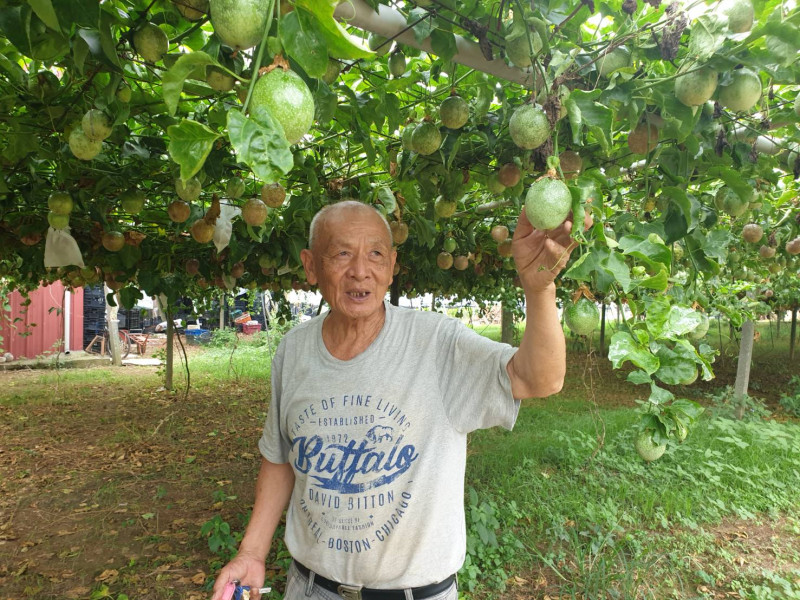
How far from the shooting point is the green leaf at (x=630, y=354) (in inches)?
40.6

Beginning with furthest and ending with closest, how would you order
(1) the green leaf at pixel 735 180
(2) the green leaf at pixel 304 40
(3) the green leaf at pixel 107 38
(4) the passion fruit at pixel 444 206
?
(4) the passion fruit at pixel 444 206 < (1) the green leaf at pixel 735 180 < (3) the green leaf at pixel 107 38 < (2) the green leaf at pixel 304 40

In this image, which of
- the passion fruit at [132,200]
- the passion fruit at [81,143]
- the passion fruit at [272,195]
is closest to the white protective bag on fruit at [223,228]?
the passion fruit at [132,200]

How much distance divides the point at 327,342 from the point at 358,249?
376mm

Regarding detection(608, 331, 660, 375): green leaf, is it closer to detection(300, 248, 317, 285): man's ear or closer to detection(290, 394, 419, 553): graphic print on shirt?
detection(290, 394, 419, 553): graphic print on shirt

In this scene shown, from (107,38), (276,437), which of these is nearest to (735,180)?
(276,437)

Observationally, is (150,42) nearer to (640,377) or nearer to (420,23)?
(420,23)

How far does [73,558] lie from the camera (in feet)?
12.7

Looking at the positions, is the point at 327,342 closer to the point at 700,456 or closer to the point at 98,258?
the point at 98,258

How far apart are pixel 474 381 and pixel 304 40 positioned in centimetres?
118

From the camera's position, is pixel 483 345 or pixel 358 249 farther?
pixel 358 249

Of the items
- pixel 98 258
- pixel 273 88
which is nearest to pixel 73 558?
pixel 98 258

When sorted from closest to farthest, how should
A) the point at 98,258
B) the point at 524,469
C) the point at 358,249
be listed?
the point at 358,249, the point at 98,258, the point at 524,469

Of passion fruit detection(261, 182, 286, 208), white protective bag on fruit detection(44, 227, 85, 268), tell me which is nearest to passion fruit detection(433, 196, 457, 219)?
passion fruit detection(261, 182, 286, 208)

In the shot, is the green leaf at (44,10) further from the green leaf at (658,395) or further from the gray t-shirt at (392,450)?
the green leaf at (658,395)
